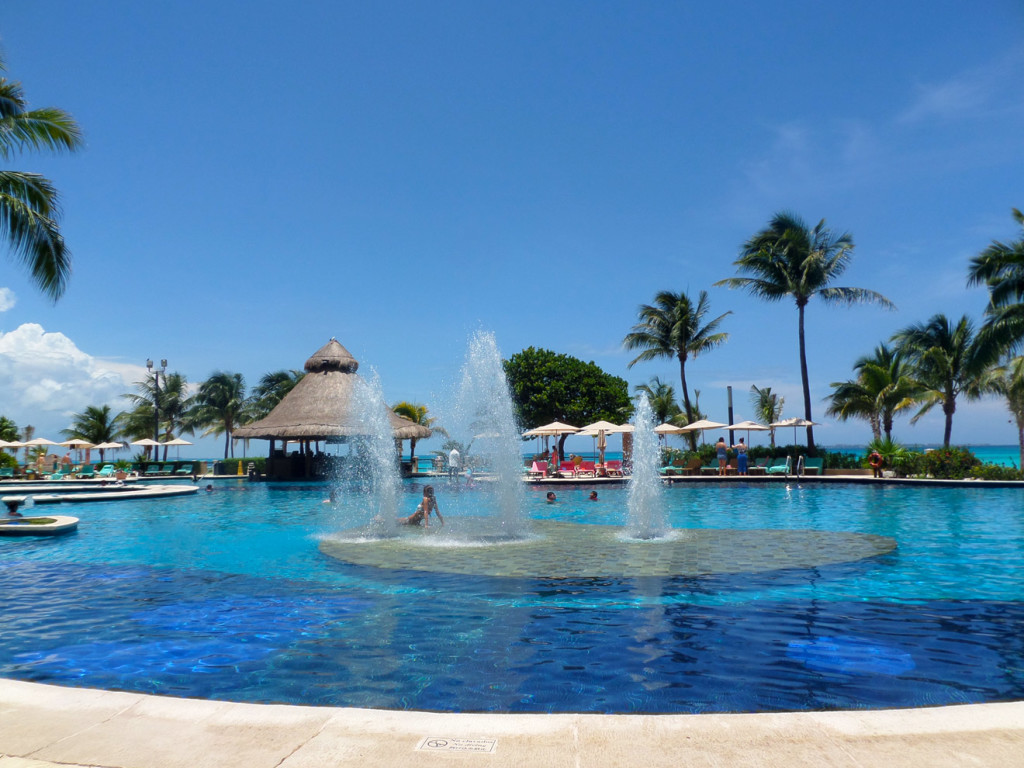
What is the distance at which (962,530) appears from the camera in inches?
538

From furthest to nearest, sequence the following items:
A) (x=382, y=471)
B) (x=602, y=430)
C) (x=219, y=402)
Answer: (x=219, y=402), (x=602, y=430), (x=382, y=471)

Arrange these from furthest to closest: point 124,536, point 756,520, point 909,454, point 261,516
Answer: point 909,454
point 261,516
point 756,520
point 124,536

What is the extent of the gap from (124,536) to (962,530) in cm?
1735

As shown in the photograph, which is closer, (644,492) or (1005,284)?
(644,492)

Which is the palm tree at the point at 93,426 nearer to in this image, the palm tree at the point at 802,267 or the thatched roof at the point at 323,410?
the thatched roof at the point at 323,410

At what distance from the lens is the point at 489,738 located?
352 cm

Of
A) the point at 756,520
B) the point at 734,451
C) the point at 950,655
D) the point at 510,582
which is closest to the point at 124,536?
the point at 510,582

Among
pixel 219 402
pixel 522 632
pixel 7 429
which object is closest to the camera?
Answer: pixel 522 632

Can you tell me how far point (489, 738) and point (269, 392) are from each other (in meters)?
53.3

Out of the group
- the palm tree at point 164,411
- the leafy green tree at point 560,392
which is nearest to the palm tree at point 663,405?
the leafy green tree at point 560,392

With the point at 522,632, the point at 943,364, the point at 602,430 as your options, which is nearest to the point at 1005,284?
the point at 943,364

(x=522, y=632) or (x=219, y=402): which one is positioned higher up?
(x=219, y=402)

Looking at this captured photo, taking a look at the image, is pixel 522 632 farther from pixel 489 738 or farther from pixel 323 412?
pixel 323 412

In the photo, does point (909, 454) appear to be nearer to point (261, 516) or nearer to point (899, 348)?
point (899, 348)
